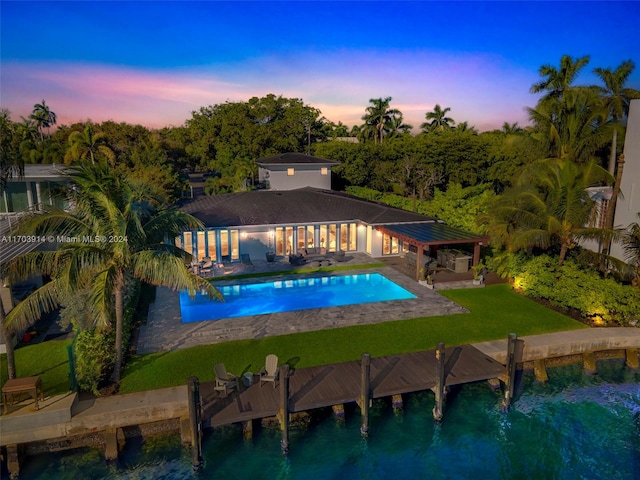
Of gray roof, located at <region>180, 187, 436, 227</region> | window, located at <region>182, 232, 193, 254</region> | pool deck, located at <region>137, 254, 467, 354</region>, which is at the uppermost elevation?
gray roof, located at <region>180, 187, 436, 227</region>

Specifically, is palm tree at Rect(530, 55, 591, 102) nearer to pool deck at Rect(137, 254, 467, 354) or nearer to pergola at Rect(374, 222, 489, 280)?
pergola at Rect(374, 222, 489, 280)

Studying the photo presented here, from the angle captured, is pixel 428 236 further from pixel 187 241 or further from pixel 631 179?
pixel 187 241

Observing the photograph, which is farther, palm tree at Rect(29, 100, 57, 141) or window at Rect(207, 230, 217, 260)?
palm tree at Rect(29, 100, 57, 141)

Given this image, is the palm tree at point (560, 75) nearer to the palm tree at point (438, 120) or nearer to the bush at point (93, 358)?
the bush at point (93, 358)

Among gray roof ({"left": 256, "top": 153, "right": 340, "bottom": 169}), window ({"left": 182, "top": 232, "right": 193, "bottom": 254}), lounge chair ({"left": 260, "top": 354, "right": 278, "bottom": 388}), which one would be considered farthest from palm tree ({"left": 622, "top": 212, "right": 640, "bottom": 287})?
gray roof ({"left": 256, "top": 153, "right": 340, "bottom": 169})

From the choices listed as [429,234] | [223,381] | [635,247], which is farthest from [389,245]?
[223,381]

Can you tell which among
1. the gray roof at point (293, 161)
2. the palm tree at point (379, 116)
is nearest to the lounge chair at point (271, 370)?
the gray roof at point (293, 161)

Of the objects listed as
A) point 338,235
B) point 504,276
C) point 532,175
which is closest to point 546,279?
point 504,276
